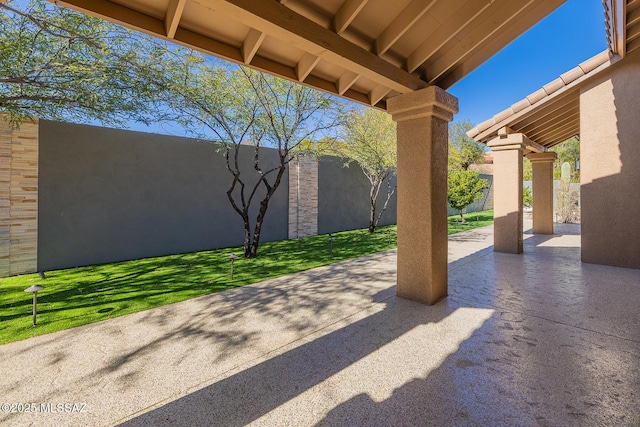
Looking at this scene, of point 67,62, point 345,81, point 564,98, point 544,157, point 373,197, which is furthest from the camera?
point 373,197

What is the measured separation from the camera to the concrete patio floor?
6.64 ft

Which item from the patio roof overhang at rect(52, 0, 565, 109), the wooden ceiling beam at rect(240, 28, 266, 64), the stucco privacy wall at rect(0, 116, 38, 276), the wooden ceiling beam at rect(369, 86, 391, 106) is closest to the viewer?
the patio roof overhang at rect(52, 0, 565, 109)

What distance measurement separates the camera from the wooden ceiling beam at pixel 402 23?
2.87m

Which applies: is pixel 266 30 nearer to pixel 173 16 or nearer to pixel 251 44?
pixel 251 44

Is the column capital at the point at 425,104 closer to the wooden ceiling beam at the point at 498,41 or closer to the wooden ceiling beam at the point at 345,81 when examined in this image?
the wooden ceiling beam at the point at 498,41

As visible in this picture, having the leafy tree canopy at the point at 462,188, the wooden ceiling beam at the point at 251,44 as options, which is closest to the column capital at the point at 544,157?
the leafy tree canopy at the point at 462,188

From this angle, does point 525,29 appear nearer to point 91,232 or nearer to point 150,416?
point 150,416

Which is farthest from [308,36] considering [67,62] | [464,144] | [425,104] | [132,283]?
[464,144]

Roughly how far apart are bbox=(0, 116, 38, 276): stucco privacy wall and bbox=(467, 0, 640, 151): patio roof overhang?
11.1 m

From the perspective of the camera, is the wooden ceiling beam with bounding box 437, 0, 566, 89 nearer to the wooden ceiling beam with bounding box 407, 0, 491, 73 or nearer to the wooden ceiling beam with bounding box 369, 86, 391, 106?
the wooden ceiling beam with bounding box 407, 0, 491, 73

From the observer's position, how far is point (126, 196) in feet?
25.3

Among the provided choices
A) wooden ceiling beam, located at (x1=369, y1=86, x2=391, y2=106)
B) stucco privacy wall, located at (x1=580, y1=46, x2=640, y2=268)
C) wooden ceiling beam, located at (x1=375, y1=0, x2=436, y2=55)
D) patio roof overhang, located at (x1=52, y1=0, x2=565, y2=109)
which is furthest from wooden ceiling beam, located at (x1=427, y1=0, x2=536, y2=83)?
stucco privacy wall, located at (x1=580, y1=46, x2=640, y2=268)

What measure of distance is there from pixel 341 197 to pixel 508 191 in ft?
23.0

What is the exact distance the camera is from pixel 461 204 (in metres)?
15.1
